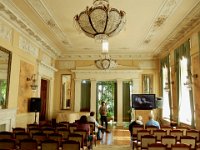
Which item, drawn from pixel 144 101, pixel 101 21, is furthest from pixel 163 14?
pixel 144 101

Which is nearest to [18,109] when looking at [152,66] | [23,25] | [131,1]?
[23,25]

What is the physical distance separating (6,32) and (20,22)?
0.70 meters

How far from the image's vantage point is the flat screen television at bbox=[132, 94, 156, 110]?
1102 centimetres

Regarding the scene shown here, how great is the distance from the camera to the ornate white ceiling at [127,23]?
21.2ft

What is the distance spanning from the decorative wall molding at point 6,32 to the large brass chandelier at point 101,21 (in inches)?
130

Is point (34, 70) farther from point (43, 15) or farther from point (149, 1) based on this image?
point (149, 1)

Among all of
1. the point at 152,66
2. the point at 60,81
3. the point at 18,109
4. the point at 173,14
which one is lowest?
the point at 18,109

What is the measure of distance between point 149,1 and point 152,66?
711 cm

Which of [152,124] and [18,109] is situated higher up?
[18,109]

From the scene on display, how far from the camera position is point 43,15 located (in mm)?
7379

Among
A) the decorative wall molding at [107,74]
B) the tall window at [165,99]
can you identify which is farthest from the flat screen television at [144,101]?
the decorative wall molding at [107,74]

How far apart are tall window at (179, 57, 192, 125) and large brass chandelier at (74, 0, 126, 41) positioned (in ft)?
17.1

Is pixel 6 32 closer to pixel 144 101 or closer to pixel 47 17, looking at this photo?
pixel 47 17

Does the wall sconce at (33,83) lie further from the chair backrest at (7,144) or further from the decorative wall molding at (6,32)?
the chair backrest at (7,144)
